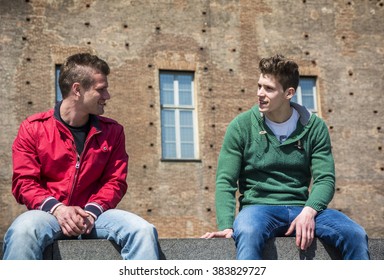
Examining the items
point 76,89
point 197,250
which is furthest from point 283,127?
point 76,89

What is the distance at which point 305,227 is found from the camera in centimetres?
460

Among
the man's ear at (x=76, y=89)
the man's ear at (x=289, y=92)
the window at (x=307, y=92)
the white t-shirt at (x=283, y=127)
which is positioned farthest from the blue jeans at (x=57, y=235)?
the window at (x=307, y=92)

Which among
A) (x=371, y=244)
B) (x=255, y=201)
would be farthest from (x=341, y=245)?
(x=255, y=201)

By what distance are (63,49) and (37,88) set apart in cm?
97

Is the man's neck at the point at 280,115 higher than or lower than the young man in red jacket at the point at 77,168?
higher

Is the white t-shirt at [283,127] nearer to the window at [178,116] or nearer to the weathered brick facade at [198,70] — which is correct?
Answer: the weathered brick facade at [198,70]

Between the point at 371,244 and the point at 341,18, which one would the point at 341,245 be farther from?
the point at 341,18

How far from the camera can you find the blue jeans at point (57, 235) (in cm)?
411

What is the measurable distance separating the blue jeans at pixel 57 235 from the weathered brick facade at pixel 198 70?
10474 mm

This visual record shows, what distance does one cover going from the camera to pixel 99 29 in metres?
15.7

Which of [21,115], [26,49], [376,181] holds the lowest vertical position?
[376,181]

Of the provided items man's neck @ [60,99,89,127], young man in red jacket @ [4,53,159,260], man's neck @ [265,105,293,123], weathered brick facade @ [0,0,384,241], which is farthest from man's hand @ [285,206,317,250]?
weathered brick facade @ [0,0,384,241]

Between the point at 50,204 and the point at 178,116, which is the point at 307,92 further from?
the point at 50,204

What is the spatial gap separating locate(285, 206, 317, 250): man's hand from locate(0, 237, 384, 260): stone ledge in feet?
0.22
